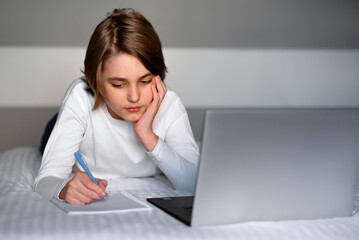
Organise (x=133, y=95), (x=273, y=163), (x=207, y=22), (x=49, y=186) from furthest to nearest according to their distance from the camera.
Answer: (x=207, y=22) → (x=133, y=95) → (x=49, y=186) → (x=273, y=163)

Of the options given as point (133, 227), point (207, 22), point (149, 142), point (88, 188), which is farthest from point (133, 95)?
point (207, 22)

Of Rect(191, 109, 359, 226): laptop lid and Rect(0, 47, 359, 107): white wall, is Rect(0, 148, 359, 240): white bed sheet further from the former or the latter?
Rect(0, 47, 359, 107): white wall

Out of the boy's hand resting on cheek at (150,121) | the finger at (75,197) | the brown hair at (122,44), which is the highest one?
the brown hair at (122,44)

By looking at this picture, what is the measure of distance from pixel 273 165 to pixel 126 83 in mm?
624

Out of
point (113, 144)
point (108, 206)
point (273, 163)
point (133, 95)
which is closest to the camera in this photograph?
point (273, 163)

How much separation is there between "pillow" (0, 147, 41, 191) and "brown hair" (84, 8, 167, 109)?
38 cm

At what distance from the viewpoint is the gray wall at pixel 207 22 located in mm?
2842

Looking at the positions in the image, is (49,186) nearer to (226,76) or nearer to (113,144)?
(113,144)

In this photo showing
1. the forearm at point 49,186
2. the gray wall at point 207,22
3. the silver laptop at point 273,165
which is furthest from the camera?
the gray wall at point 207,22

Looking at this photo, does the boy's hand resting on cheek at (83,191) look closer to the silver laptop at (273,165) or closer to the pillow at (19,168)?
the silver laptop at (273,165)

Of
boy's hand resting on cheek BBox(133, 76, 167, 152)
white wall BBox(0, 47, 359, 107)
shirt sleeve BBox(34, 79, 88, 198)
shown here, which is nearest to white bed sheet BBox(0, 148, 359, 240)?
shirt sleeve BBox(34, 79, 88, 198)

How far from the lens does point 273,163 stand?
94 centimetres

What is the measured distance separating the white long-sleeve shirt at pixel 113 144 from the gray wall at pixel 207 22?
133 cm

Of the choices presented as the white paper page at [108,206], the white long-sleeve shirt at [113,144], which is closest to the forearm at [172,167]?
the white long-sleeve shirt at [113,144]
